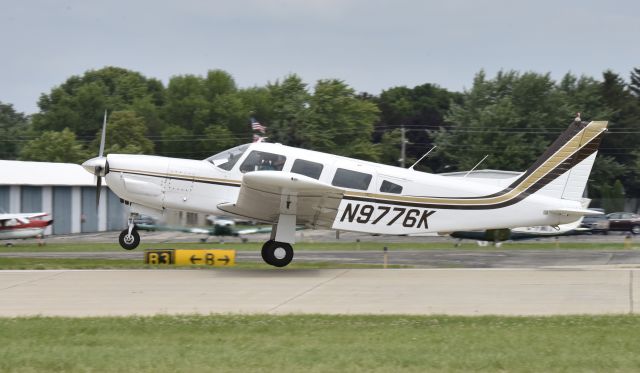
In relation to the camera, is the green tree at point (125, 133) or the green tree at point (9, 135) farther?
the green tree at point (9, 135)

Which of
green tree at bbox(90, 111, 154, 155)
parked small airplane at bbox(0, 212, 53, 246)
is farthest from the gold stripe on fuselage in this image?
green tree at bbox(90, 111, 154, 155)

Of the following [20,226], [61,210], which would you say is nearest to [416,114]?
[61,210]

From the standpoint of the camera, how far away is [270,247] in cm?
1753

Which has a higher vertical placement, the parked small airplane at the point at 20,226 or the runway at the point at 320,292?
the runway at the point at 320,292

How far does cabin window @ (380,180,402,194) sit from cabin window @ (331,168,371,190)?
320 mm

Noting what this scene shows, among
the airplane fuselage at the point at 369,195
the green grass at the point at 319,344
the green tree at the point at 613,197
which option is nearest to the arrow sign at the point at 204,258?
the airplane fuselage at the point at 369,195

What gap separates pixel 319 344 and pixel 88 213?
139ft

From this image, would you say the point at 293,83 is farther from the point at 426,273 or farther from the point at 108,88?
the point at 426,273

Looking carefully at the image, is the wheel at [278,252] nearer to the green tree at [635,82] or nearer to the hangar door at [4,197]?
the hangar door at [4,197]

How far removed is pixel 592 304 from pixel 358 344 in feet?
16.1

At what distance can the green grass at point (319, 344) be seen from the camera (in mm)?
8344

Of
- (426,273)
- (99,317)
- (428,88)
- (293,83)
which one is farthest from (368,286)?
(428,88)

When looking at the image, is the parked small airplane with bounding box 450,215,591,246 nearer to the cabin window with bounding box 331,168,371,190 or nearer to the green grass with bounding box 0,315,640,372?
the cabin window with bounding box 331,168,371,190

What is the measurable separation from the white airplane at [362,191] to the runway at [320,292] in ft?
3.43
